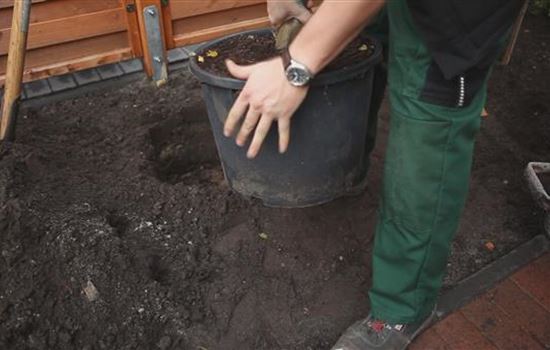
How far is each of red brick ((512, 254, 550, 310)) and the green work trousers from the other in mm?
508

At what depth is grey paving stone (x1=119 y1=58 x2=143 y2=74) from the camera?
3004 millimetres

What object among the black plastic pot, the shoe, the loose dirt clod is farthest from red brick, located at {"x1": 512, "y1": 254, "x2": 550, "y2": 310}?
the loose dirt clod

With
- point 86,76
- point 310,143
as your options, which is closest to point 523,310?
point 310,143

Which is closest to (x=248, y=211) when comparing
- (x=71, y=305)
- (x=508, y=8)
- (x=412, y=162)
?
(x=71, y=305)

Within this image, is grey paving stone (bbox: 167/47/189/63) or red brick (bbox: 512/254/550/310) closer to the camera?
red brick (bbox: 512/254/550/310)

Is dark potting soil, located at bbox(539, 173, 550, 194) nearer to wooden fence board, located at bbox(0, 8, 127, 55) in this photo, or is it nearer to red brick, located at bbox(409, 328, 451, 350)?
red brick, located at bbox(409, 328, 451, 350)

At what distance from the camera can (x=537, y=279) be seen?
1962 millimetres

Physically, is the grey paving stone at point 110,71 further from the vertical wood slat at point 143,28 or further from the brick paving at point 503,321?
the brick paving at point 503,321

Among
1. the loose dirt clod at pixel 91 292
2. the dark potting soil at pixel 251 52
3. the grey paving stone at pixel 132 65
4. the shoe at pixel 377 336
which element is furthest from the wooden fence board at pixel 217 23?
the shoe at pixel 377 336

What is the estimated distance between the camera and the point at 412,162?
1.37 m

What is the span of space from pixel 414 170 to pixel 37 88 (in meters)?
2.23

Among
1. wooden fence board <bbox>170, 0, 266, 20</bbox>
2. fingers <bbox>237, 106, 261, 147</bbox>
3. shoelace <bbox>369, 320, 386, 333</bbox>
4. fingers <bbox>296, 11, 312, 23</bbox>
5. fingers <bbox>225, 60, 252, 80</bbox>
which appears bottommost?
shoelace <bbox>369, 320, 386, 333</bbox>

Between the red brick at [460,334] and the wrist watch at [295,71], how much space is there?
42.3 inches

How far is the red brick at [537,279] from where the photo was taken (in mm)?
1909
